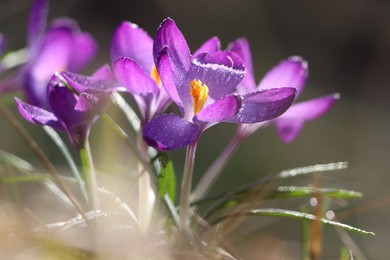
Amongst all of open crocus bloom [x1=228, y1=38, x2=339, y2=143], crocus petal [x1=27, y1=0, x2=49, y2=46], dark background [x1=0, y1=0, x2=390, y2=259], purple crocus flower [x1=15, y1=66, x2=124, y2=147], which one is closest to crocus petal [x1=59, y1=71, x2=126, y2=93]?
purple crocus flower [x1=15, y1=66, x2=124, y2=147]

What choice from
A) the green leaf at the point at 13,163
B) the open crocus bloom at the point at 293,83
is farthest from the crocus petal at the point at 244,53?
the green leaf at the point at 13,163

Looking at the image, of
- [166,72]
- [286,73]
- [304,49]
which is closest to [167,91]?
[166,72]

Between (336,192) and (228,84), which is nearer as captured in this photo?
(228,84)

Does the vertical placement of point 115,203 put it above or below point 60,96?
below

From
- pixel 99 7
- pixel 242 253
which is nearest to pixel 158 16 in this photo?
pixel 99 7

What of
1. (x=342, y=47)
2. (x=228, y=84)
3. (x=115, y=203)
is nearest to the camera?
(x=228, y=84)

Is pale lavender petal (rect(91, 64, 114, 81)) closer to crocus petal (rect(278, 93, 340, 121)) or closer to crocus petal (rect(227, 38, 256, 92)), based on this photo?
crocus petal (rect(227, 38, 256, 92))

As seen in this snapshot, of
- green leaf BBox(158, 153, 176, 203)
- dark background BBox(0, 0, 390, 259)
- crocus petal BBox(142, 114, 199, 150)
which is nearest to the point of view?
crocus petal BBox(142, 114, 199, 150)

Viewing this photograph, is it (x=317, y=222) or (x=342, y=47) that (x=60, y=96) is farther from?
(x=342, y=47)
